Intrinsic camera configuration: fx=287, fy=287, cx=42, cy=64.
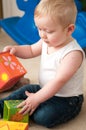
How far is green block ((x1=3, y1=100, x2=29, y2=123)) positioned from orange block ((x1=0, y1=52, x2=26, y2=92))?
125mm

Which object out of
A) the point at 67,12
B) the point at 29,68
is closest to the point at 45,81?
the point at 67,12

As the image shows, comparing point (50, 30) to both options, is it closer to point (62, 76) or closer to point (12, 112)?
point (62, 76)

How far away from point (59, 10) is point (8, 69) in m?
0.33

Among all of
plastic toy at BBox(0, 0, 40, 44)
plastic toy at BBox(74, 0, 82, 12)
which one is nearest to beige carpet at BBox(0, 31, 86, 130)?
plastic toy at BBox(0, 0, 40, 44)

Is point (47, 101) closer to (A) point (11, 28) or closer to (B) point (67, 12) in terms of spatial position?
(B) point (67, 12)

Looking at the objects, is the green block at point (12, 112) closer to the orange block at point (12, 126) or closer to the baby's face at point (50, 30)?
the orange block at point (12, 126)

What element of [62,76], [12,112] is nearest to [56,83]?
[62,76]

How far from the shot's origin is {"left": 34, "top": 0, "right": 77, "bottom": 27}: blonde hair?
953 millimetres

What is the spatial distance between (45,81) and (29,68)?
1.38 ft

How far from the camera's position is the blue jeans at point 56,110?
1.04m

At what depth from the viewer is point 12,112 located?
1000 mm

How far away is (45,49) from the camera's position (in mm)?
1115

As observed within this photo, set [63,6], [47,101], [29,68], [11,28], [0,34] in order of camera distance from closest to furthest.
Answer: [63,6]
[47,101]
[29,68]
[11,28]
[0,34]

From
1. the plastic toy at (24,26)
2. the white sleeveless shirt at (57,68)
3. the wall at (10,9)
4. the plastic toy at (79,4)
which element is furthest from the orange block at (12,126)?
the wall at (10,9)
